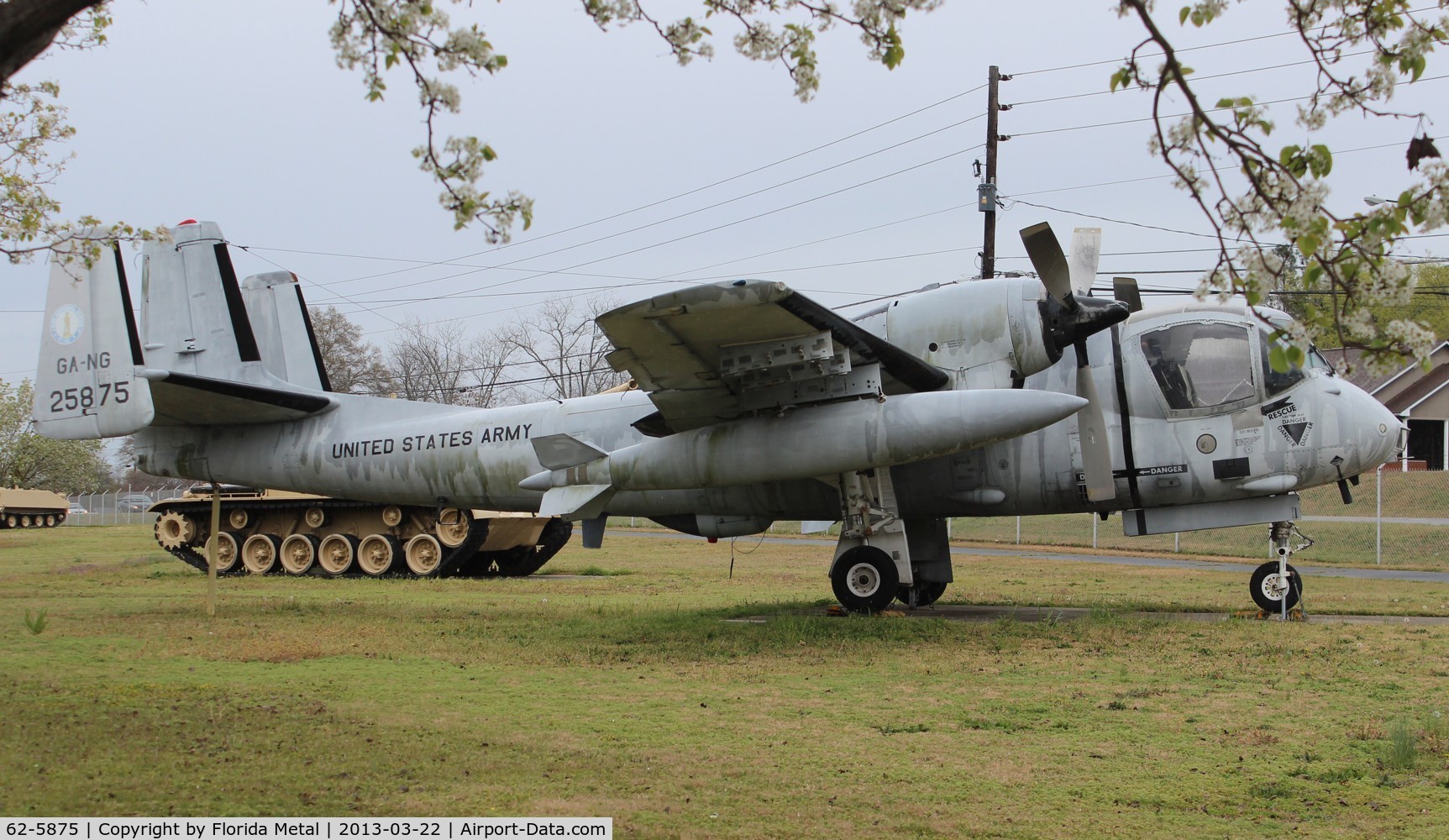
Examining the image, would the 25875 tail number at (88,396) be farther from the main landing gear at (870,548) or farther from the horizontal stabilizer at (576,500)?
the main landing gear at (870,548)

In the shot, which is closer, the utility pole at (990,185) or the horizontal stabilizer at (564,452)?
the horizontal stabilizer at (564,452)

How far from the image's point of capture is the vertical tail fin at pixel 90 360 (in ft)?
33.8

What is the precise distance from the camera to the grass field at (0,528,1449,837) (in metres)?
4.68

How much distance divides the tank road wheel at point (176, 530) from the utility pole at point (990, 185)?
17.5 m

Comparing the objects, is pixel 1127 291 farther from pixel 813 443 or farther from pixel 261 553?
pixel 261 553

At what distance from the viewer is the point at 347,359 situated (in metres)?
59.9

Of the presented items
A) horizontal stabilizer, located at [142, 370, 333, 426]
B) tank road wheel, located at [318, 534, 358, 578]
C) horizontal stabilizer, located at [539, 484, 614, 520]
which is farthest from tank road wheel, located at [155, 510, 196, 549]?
horizontal stabilizer, located at [539, 484, 614, 520]

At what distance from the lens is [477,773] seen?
512 centimetres

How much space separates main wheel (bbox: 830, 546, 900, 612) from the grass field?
43 cm

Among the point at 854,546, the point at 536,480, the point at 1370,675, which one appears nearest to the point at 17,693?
the point at 536,480

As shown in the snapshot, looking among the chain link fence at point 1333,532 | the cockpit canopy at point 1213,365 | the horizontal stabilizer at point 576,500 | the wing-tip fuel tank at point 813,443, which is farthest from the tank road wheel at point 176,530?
the cockpit canopy at point 1213,365

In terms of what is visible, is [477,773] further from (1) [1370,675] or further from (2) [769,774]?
(1) [1370,675]

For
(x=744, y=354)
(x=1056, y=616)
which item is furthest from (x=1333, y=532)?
(x=744, y=354)

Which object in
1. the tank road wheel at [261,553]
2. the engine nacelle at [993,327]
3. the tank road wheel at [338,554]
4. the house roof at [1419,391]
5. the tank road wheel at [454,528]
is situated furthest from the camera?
the house roof at [1419,391]
